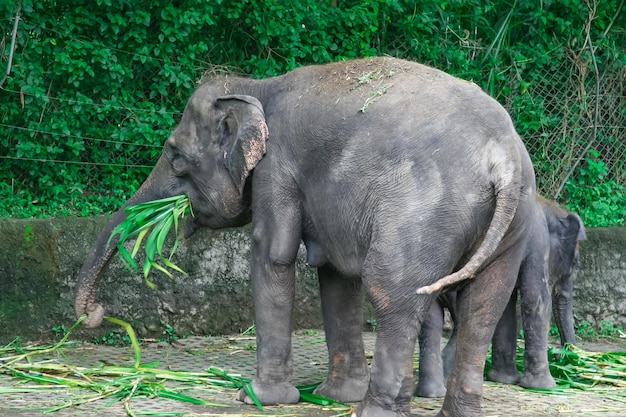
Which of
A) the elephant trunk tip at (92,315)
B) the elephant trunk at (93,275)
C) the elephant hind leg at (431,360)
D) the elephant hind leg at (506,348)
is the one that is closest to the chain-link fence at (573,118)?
the elephant hind leg at (506,348)

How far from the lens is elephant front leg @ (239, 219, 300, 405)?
629 cm

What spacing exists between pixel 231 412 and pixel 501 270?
162 cm

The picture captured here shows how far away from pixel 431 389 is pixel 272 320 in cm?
105

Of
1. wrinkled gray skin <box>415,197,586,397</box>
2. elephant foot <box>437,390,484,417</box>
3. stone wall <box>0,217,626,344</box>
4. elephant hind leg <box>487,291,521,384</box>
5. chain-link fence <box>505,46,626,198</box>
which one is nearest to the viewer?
elephant foot <box>437,390,484,417</box>

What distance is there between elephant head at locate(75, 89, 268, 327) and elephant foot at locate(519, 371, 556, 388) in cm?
197

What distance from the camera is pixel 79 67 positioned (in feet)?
30.5

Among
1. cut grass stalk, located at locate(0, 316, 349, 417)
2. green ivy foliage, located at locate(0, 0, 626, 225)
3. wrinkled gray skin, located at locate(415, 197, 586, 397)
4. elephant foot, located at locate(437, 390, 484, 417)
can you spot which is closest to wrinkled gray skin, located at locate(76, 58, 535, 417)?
elephant foot, located at locate(437, 390, 484, 417)

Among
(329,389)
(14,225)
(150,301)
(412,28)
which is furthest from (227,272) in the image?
(412,28)

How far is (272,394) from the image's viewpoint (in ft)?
20.6

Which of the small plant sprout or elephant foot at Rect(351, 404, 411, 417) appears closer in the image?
elephant foot at Rect(351, 404, 411, 417)

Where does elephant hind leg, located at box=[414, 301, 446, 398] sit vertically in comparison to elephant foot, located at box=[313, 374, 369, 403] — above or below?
above

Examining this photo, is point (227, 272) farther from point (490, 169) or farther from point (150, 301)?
point (490, 169)

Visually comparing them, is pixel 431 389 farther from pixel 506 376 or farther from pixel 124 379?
pixel 124 379

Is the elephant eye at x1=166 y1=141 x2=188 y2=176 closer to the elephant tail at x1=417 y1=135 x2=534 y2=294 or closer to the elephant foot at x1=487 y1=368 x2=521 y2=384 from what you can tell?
the elephant tail at x1=417 y1=135 x2=534 y2=294
